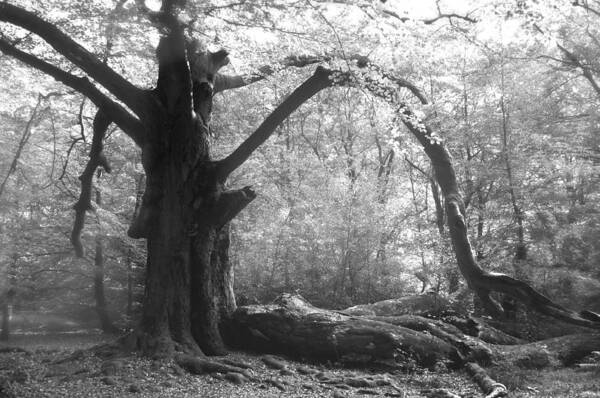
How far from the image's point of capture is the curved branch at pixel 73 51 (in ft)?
23.9

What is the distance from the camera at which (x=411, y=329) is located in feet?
29.9

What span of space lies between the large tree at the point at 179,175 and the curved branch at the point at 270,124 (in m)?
0.02

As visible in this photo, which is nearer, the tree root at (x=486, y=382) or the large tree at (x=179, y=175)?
the tree root at (x=486, y=382)

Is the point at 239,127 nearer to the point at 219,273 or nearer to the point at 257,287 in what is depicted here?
the point at 257,287

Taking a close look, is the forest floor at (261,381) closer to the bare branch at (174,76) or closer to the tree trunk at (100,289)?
the bare branch at (174,76)

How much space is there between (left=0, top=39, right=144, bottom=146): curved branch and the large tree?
16mm

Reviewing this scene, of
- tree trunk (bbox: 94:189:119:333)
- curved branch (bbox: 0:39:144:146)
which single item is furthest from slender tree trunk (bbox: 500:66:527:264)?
tree trunk (bbox: 94:189:119:333)

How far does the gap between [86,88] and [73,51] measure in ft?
2.12

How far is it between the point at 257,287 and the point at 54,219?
25.6 feet

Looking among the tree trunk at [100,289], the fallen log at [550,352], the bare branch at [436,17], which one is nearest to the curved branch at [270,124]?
the bare branch at [436,17]

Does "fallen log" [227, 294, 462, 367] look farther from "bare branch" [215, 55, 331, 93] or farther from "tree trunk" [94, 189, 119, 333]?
"tree trunk" [94, 189, 119, 333]

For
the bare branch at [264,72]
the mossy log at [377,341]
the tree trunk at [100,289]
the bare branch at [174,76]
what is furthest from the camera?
the tree trunk at [100,289]

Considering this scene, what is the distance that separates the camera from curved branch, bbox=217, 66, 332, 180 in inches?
328

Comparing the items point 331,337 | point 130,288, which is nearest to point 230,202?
point 331,337
